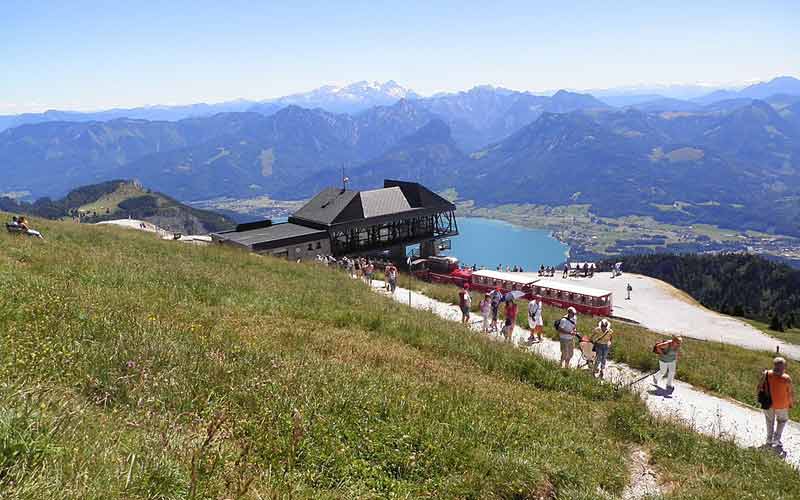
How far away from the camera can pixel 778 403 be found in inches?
418

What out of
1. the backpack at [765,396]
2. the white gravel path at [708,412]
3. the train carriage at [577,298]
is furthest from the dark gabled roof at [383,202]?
the backpack at [765,396]

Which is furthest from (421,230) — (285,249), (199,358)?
(199,358)

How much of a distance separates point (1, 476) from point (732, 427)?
13827 mm

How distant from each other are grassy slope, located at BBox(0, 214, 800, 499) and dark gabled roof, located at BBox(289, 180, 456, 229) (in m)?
33.6

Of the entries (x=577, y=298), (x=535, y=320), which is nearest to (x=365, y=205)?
(x=577, y=298)

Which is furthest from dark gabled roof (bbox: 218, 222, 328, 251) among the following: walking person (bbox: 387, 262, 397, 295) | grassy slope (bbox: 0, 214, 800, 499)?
grassy slope (bbox: 0, 214, 800, 499)

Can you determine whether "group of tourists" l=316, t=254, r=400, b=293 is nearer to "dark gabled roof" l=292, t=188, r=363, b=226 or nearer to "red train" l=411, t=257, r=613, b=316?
"red train" l=411, t=257, r=613, b=316

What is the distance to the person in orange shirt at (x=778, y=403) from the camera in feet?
34.7

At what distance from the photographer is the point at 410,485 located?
5.98 m

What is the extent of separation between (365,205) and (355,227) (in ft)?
10.7

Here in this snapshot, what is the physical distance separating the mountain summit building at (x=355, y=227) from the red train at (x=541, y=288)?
271 inches

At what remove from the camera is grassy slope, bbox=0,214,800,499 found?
450cm

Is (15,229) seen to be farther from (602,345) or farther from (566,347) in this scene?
(602,345)

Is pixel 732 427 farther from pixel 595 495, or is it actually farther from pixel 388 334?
pixel 388 334
